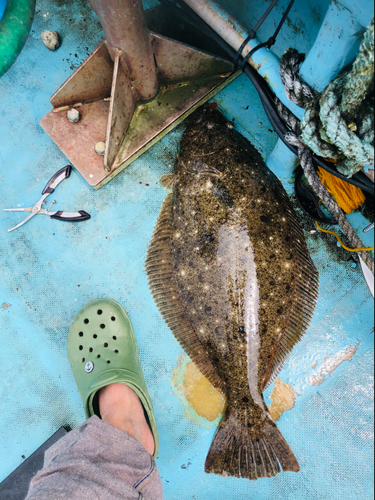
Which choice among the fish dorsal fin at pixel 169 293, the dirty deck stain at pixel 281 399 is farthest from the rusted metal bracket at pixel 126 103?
the dirty deck stain at pixel 281 399

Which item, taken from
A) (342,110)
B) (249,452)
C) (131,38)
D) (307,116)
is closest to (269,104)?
(307,116)

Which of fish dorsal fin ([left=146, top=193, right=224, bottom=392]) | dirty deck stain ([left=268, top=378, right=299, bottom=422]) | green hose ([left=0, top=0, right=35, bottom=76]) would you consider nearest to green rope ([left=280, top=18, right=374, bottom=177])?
fish dorsal fin ([left=146, top=193, right=224, bottom=392])

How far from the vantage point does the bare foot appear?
2.01 m

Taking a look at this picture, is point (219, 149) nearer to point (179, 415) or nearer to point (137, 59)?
point (137, 59)

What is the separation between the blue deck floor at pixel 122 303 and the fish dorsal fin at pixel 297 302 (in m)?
0.08

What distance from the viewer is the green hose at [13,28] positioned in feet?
7.75

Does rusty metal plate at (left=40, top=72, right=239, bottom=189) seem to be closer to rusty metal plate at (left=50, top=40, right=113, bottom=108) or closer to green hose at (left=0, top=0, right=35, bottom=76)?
rusty metal plate at (left=50, top=40, right=113, bottom=108)

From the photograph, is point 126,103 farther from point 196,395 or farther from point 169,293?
point 196,395

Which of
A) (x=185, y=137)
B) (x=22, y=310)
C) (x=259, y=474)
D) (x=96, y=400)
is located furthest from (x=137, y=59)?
(x=259, y=474)

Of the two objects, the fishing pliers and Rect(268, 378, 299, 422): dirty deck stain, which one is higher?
Rect(268, 378, 299, 422): dirty deck stain

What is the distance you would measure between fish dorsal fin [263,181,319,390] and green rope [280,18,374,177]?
668mm

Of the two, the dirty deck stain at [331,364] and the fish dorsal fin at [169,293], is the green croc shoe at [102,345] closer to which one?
the fish dorsal fin at [169,293]

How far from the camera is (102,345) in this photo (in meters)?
2.24

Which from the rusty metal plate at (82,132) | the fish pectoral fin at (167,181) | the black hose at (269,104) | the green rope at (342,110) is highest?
the green rope at (342,110)
